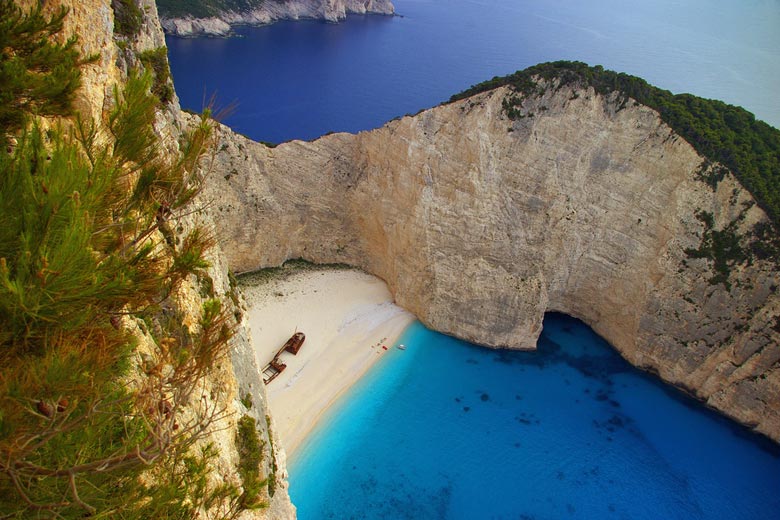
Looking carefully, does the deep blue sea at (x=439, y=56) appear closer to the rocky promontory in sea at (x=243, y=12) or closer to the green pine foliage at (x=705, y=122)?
the rocky promontory in sea at (x=243, y=12)

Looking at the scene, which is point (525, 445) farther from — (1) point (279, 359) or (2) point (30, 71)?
(2) point (30, 71)

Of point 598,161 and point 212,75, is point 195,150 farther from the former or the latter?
point 212,75

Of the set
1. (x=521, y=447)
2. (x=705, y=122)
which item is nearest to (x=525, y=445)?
Result: (x=521, y=447)

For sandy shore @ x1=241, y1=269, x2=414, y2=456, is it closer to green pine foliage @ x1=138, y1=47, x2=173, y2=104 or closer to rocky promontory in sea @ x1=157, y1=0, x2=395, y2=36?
green pine foliage @ x1=138, y1=47, x2=173, y2=104

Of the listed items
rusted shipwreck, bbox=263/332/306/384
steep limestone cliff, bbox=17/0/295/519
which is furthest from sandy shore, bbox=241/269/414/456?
steep limestone cliff, bbox=17/0/295/519

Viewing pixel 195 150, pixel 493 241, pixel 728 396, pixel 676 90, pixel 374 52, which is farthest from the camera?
pixel 374 52

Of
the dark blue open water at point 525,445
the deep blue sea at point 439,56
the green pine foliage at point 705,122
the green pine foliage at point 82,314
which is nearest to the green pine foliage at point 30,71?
the green pine foliage at point 82,314

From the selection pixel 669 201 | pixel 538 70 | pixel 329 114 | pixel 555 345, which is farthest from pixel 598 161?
pixel 329 114
